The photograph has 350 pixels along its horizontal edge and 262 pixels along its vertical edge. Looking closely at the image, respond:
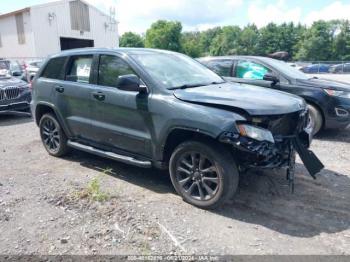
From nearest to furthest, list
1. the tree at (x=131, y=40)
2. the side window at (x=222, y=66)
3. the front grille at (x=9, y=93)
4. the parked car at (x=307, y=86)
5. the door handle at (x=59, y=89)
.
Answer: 1. the door handle at (x=59, y=89)
2. the parked car at (x=307, y=86)
3. the side window at (x=222, y=66)
4. the front grille at (x=9, y=93)
5. the tree at (x=131, y=40)

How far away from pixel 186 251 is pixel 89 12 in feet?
122

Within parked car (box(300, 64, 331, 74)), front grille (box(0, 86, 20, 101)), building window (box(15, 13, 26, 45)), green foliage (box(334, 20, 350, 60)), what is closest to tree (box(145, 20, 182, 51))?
green foliage (box(334, 20, 350, 60))

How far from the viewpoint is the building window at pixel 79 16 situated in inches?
1378

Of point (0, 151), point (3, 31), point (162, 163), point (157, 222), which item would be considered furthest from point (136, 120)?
point (3, 31)

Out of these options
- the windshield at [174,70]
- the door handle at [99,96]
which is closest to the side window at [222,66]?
Result: the windshield at [174,70]

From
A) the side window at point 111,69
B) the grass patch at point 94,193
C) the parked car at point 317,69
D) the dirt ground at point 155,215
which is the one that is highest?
the side window at point 111,69

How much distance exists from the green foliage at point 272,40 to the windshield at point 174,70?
76.4m

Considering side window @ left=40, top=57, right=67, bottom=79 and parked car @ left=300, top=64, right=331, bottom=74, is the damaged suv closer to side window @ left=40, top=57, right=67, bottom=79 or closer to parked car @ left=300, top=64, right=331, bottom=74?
side window @ left=40, top=57, right=67, bottom=79

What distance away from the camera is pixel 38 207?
4.19m

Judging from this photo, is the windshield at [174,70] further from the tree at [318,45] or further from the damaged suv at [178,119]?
the tree at [318,45]

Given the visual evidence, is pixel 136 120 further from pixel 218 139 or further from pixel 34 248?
pixel 34 248

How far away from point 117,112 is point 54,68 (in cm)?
179

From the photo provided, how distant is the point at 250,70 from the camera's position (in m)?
7.70

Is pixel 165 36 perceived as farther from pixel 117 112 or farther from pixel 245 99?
pixel 245 99
